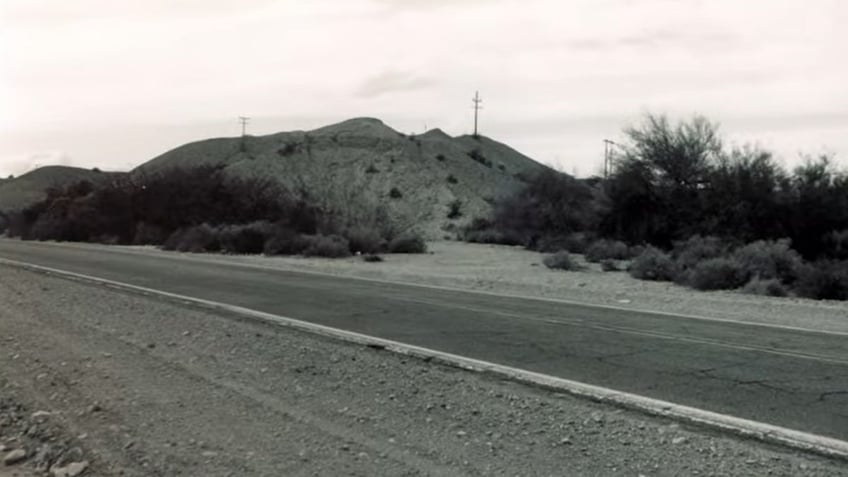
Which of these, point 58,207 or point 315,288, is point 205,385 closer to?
point 315,288

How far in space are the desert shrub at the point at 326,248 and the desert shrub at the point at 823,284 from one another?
19.4 meters

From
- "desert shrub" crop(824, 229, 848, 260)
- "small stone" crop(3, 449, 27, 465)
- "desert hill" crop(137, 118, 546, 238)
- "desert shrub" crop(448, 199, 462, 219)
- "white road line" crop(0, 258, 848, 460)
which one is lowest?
"small stone" crop(3, 449, 27, 465)

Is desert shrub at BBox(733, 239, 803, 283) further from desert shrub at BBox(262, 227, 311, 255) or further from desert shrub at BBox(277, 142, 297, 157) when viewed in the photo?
desert shrub at BBox(277, 142, 297, 157)

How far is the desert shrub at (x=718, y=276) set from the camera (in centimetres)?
2156

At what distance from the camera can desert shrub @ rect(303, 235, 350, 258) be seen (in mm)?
34594

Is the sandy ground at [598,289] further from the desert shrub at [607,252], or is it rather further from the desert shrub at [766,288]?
the desert shrub at [607,252]

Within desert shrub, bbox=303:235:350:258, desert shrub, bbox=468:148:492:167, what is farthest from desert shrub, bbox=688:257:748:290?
desert shrub, bbox=468:148:492:167

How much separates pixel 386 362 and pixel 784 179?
26991 millimetres

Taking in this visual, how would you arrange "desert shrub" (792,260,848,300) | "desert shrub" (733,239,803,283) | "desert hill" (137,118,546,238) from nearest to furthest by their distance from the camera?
"desert shrub" (792,260,848,300) → "desert shrub" (733,239,803,283) → "desert hill" (137,118,546,238)

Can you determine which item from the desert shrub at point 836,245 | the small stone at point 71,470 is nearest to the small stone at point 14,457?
the small stone at point 71,470

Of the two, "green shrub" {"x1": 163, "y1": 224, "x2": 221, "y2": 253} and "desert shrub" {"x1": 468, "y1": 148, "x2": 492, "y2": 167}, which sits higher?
"desert shrub" {"x1": 468, "y1": 148, "x2": 492, "y2": 167}

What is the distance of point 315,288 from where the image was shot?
61.0 ft

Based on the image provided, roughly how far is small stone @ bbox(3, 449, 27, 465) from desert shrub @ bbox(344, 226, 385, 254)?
3074 centimetres

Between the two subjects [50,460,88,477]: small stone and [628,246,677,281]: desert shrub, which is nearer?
[50,460,88,477]: small stone
